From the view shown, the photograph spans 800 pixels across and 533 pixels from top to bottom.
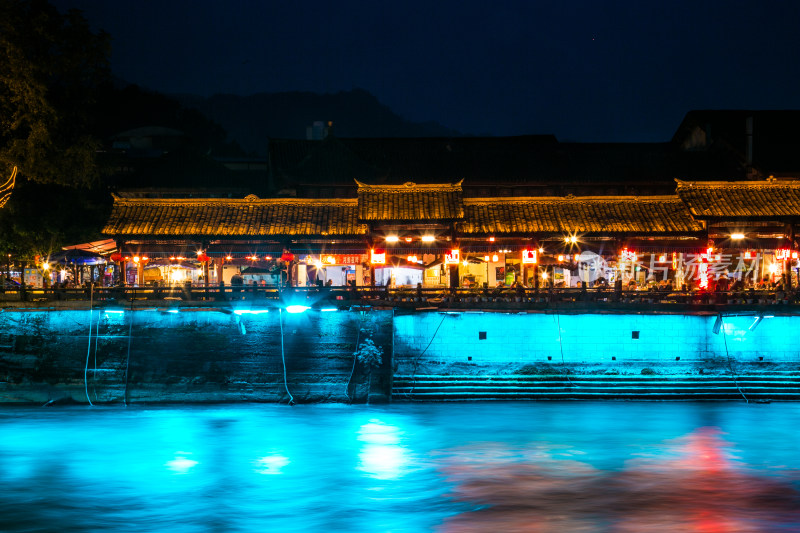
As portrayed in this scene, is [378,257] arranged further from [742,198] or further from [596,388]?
[742,198]

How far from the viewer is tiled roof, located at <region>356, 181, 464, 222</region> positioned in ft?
99.9

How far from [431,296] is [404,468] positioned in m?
9.32

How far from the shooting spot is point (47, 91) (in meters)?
27.0

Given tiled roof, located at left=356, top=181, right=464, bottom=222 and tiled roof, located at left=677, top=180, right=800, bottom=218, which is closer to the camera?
tiled roof, located at left=677, top=180, right=800, bottom=218

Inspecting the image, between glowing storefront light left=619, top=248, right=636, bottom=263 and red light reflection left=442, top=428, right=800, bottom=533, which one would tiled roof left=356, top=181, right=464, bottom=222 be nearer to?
glowing storefront light left=619, top=248, right=636, bottom=263

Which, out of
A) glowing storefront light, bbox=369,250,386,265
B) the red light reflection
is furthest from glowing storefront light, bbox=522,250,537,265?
the red light reflection

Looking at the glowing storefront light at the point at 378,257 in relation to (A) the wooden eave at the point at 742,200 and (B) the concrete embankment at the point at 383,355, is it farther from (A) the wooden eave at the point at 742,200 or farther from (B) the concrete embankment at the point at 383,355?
(A) the wooden eave at the point at 742,200

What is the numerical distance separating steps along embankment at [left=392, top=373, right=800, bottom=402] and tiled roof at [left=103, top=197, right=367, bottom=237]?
835 centimetres

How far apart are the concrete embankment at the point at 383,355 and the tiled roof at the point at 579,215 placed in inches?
245

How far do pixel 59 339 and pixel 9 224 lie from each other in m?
7.76

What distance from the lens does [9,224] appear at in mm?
29641

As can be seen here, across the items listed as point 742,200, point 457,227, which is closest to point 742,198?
point 742,200

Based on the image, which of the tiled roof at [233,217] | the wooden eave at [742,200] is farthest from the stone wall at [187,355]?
the wooden eave at [742,200]

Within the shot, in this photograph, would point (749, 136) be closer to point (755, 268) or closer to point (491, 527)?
point (755, 268)
